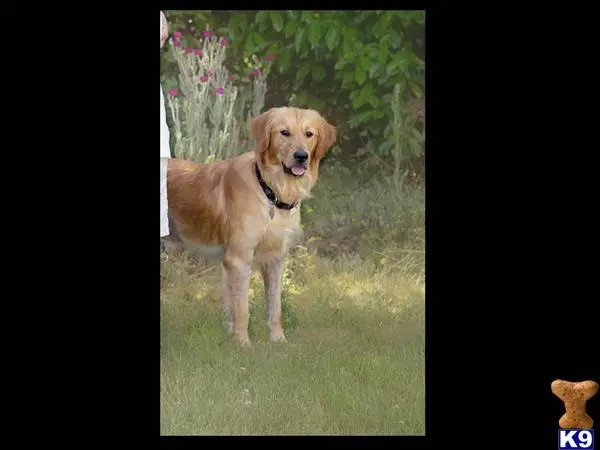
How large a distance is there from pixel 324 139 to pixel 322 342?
42.3 inches

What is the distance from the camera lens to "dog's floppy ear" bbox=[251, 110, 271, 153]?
5.57 meters

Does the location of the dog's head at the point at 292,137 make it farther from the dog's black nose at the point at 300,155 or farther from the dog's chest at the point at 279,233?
the dog's chest at the point at 279,233

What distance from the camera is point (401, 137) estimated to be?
19.1ft

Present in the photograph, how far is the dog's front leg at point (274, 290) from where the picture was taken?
18.8 feet

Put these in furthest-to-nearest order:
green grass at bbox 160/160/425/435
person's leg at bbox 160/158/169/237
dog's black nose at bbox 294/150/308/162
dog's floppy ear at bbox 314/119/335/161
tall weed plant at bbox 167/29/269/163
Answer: tall weed plant at bbox 167/29/269/163, dog's floppy ear at bbox 314/119/335/161, dog's black nose at bbox 294/150/308/162, person's leg at bbox 160/158/169/237, green grass at bbox 160/160/425/435

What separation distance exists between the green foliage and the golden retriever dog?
30 cm

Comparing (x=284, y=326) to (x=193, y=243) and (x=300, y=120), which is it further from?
(x=300, y=120)

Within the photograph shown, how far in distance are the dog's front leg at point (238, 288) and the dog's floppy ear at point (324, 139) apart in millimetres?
700

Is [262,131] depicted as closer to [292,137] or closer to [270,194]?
[292,137]
